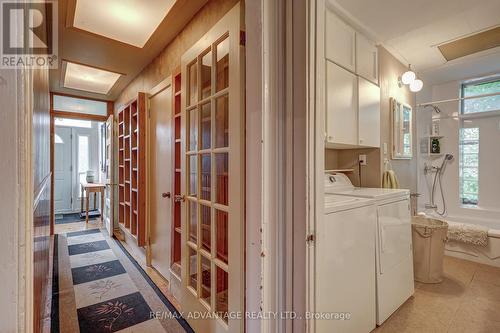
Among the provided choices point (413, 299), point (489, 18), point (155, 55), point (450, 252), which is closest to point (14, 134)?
point (155, 55)

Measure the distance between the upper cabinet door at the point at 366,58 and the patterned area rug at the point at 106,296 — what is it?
99.1 inches

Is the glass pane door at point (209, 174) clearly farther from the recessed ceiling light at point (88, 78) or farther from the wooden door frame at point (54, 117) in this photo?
the wooden door frame at point (54, 117)

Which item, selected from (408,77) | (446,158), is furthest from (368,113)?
(446,158)

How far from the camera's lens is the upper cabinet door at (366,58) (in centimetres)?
204

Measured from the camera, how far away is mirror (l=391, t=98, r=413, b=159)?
2510mm

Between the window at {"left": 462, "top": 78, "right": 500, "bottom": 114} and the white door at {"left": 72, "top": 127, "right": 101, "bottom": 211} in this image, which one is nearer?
the window at {"left": 462, "top": 78, "right": 500, "bottom": 114}

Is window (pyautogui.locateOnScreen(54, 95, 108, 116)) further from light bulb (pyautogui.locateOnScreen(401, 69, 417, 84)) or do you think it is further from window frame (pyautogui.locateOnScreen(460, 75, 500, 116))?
window frame (pyautogui.locateOnScreen(460, 75, 500, 116))

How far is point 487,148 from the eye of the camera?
3.36 meters

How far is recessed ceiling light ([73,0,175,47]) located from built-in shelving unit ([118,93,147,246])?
2.19ft

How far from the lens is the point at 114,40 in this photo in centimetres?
222

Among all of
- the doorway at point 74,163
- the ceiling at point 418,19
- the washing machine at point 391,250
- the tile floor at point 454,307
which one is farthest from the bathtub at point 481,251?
the doorway at point 74,163

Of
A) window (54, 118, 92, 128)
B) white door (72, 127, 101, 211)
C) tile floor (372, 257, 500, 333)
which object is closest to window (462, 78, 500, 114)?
tile floor (372, 257, 500, 333)

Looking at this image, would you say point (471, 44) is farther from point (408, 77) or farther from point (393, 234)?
point (393, 234)

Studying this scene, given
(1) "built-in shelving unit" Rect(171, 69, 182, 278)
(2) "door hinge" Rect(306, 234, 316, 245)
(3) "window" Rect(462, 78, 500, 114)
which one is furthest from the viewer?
(3) "window" Rect(462, 78, 500, 114)
